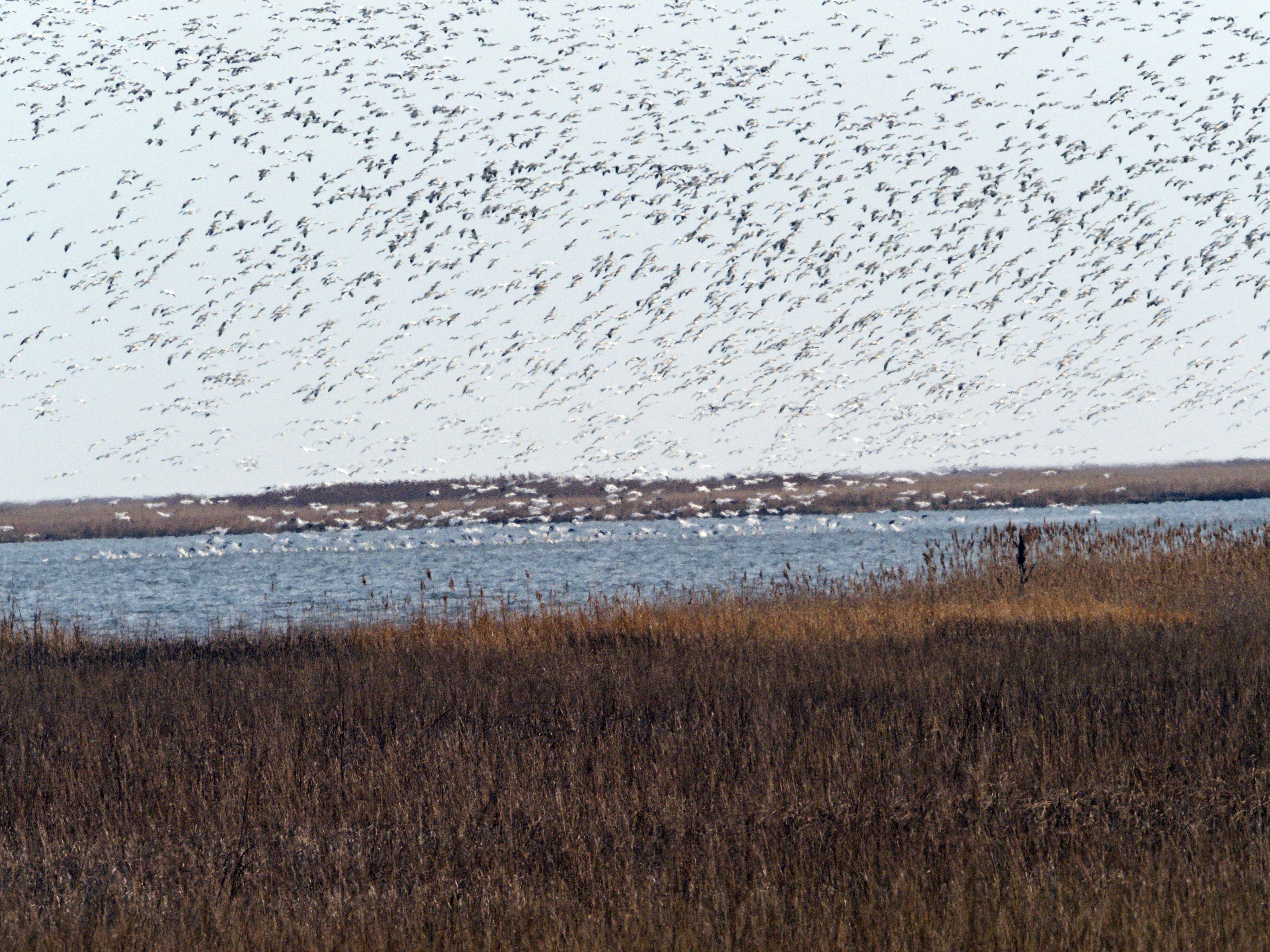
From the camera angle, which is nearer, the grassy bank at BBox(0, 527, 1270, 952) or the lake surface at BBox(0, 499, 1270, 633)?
the grassy bank at BBox(0, 527, 1270, 952)

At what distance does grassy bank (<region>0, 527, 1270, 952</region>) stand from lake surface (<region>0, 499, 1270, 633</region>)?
265 inches

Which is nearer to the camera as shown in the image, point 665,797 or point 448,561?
point 665,797

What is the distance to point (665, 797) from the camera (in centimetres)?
807

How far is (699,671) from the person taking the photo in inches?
533

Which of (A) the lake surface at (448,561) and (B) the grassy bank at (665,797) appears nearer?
(B) the grassy bank at (665,797)

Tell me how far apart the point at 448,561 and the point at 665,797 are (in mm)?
50305

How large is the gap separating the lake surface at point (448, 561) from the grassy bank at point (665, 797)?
674 cm

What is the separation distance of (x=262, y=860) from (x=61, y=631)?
14.3m

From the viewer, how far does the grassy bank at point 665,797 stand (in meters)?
5.88

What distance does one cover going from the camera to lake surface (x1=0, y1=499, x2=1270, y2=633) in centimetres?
3344

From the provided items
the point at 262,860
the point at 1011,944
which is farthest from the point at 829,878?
the point at 262,860

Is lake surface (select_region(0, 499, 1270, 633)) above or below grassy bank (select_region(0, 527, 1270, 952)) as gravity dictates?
below

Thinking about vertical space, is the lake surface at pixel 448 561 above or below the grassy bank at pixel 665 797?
below

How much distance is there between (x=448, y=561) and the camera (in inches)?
2266
